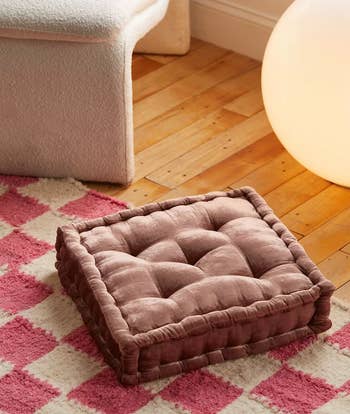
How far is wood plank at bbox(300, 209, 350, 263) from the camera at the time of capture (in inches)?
88.0

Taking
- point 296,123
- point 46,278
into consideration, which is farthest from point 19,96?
point 296,123

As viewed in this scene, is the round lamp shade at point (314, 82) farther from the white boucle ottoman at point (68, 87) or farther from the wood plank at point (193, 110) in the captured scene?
the wood plank at point (193, 110)

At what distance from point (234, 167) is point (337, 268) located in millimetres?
476

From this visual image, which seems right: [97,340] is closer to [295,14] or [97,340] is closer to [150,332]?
[150,332]

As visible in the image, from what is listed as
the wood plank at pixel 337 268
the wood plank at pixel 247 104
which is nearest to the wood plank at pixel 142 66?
the wood plank at pixel 247 104

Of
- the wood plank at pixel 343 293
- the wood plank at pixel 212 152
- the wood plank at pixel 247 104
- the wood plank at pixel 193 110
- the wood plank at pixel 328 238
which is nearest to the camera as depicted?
the wood plank at pixel 343 293

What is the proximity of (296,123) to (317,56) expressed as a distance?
0.17 m

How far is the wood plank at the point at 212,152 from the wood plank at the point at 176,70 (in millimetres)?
308

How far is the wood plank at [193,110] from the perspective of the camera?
8.81 feet

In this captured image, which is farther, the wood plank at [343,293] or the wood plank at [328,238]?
the wood plank at [328,238]

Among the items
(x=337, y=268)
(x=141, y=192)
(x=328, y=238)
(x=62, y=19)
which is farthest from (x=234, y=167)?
(x=62, y=19)

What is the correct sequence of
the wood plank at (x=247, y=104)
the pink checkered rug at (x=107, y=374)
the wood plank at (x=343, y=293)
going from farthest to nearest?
the wood plank at (x=247, y=104)
the wood plank at (x=343, y=293)
the pink checkered rug at (x=107, y=374)

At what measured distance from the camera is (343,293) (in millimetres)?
2113

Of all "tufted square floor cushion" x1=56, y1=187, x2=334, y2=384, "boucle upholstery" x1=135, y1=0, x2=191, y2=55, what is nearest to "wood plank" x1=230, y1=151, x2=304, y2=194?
"tufted square floor cushion" x1=56, y1=187, x2=334, y2=384
